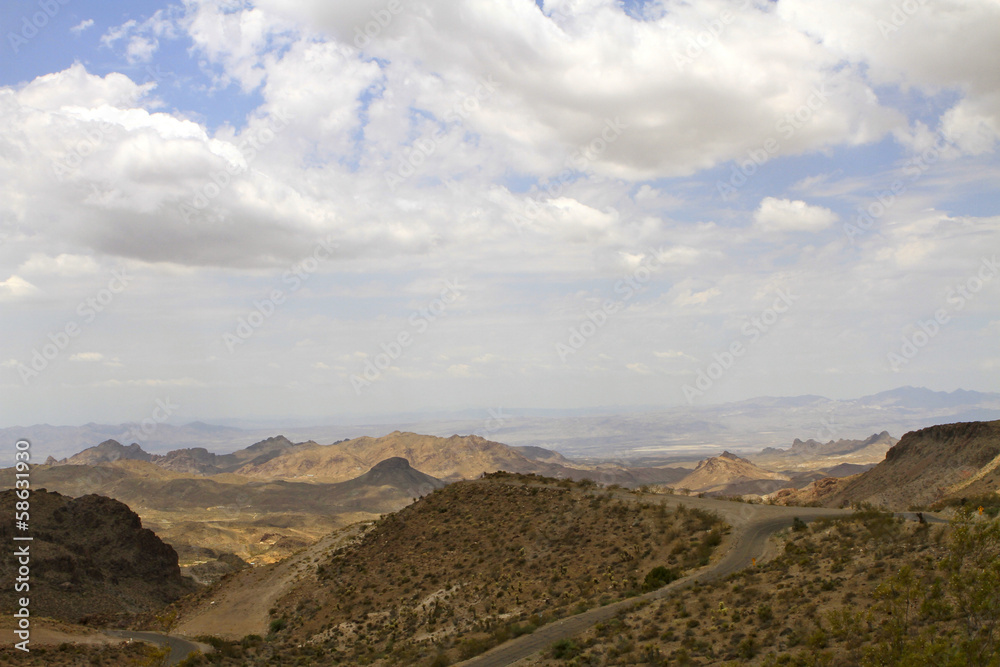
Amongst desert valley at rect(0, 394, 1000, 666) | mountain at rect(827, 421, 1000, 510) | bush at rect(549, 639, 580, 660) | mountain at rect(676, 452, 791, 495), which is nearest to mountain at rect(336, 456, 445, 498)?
mountain at rect(676, 452, 791, 495)

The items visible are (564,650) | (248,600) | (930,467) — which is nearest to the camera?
(564,650)

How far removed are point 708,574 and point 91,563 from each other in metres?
57.6

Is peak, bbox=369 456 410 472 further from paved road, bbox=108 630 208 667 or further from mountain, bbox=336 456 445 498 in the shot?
paved road, bbox=108 630 208 667

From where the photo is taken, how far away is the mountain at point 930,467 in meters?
69.8

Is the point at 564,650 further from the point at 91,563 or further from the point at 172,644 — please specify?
the point at 91,563

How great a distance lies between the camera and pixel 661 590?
24922 millimetres

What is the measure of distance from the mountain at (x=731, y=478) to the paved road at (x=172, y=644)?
504 feet

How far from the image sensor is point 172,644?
3019 cm

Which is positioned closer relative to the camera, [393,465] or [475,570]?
[475,570]

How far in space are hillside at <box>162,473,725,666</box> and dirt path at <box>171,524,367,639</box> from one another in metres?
0.37

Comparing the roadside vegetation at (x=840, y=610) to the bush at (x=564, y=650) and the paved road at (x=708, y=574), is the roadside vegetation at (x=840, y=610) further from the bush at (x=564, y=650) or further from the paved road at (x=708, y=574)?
the paved road at (x=708, y=574)

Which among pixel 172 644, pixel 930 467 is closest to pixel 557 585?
pixel 172 644

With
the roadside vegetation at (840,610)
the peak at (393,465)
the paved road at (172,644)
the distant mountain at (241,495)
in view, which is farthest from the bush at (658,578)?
the peak at (393,465)

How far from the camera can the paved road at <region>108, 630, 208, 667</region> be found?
2748 centimetres
